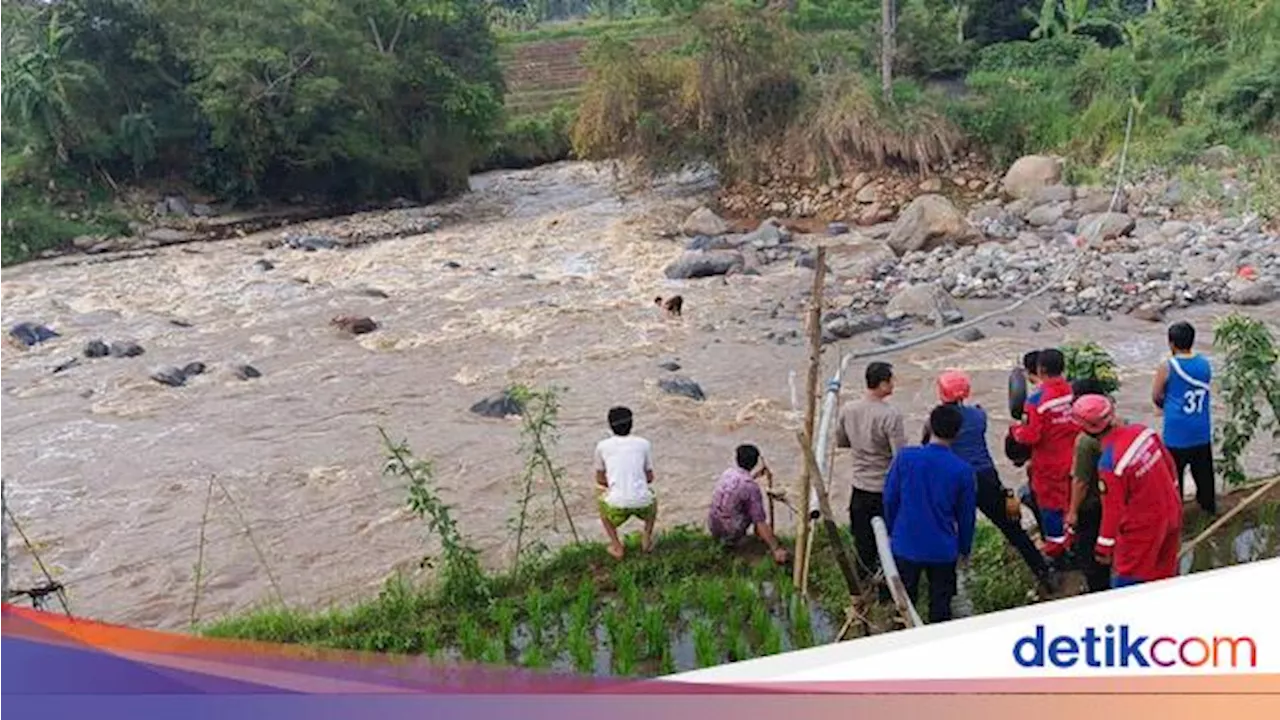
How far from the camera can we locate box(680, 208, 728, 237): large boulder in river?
22484 millimetres

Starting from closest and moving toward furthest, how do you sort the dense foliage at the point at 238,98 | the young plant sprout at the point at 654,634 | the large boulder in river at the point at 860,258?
the young plant sprout at the point at 654,634 < the large boulder in river at the point at 860,258 < the dense foliage at the point at 238,98

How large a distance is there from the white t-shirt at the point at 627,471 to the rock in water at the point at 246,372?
8.38 metres

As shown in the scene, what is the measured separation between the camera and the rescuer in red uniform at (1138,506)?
4918 mm

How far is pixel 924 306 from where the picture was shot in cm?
1480

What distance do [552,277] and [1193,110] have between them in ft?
44.6

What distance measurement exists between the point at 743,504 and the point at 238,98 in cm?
2421

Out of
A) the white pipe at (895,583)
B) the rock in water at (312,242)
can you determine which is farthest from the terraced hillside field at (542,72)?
the white pipe at (895,583)

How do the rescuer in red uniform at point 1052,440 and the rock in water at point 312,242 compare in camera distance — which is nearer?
the rescuer in red uniform at point 1052,440

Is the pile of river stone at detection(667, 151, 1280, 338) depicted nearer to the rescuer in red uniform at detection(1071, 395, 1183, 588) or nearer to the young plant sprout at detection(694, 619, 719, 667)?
the young plant sprout at detection(694, 619, 719, 667)

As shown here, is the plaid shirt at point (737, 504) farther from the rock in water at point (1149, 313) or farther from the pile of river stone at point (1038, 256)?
the rock in water at point (1149, 313)

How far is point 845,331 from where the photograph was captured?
1426 centimetres

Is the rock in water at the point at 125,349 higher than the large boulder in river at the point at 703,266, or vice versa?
the rock in water at the point at 125,349

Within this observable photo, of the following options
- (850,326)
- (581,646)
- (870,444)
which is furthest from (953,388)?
(850,326)

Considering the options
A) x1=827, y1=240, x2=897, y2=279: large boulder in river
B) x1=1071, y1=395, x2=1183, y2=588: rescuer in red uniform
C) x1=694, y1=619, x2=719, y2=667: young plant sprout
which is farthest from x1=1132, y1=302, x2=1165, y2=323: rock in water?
x1=694, y1=619, x2=719, y2=667: young plant sprout
